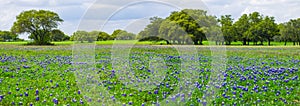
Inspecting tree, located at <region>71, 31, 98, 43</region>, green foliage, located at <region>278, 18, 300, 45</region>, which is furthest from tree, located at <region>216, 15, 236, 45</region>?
tree, located at <region>71, 31, 98, 43</region>

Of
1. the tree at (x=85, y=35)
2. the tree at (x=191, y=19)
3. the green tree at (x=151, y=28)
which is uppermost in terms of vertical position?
the tree at (x=191, y=19)

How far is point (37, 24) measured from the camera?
6788 cm

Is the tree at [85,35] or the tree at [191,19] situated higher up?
the tree at [191,19]

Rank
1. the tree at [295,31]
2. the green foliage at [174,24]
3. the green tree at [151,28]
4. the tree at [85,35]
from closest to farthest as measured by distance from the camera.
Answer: the tree at [85,35] → the green tree at [151,28] → the green foliage at [174,24] → the tree at [295,31]

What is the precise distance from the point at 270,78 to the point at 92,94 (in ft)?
17.4

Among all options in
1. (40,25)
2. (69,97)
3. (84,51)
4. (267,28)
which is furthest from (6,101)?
(267,28)

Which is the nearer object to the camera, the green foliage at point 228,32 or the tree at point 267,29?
the tree at point 267,29

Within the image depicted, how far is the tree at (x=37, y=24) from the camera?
67062mm

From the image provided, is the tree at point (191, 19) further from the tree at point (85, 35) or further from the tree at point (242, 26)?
the tree at point (242, 26)

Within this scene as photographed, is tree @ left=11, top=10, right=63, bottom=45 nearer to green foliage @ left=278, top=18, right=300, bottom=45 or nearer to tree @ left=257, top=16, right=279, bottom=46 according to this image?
tree @ left=257, top=16, right=279, bottom=46

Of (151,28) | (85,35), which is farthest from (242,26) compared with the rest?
(85,35)

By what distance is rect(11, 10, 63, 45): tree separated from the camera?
67.1 m

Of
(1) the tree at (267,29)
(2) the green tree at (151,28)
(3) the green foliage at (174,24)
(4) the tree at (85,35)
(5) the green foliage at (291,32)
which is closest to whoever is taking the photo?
(4) the tree at (85,35)

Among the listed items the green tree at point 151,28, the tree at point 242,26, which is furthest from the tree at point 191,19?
the tree at point 242,26
